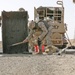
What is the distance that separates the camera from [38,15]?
81.4ft

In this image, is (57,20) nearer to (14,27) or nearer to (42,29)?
(14,27)

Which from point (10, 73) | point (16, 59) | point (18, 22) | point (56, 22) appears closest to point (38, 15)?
point (56, 22)

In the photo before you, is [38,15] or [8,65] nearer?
[8,65]

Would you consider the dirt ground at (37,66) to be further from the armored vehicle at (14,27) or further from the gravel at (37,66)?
the armored vehicle at (14,27)

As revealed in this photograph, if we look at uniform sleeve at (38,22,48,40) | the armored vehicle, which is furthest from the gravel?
the armored vehicle

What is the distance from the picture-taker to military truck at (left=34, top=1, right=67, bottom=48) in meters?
24.6

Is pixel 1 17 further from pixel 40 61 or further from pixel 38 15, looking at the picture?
pixel 38 15

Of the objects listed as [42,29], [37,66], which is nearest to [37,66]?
[37,66]

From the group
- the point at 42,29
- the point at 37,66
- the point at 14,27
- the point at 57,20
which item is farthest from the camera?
the point at 57,20

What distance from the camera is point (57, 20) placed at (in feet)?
82.0

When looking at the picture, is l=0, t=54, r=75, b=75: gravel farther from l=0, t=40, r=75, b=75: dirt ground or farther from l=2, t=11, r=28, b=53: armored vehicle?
l=2, t=11, r=28, b=53: armored vehicle

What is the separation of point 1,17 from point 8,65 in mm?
6474

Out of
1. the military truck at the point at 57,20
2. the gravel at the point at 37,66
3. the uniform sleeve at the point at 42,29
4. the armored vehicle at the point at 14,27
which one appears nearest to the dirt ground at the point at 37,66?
the gravel at the point at 37,66

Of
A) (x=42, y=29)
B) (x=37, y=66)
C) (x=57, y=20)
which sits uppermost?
(x=57, y=20)
